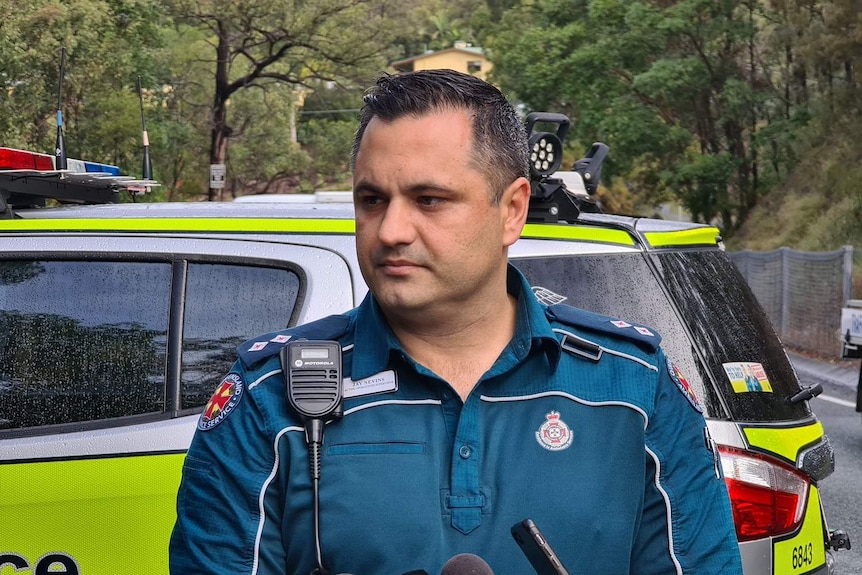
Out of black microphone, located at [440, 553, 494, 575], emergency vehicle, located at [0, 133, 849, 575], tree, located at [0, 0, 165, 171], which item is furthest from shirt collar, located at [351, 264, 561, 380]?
tree, located at [0, 0, 165, 171]

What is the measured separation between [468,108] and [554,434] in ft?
1.75

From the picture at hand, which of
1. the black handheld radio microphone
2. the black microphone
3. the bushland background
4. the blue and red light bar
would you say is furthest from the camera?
the bushland background

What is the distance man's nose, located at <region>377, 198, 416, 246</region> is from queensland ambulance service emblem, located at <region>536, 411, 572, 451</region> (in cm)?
35

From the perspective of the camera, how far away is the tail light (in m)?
3.21

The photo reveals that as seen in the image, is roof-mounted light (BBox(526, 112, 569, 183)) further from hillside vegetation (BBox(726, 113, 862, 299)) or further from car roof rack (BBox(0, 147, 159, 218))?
hillside vegetation (BBox(726, 113, 862, 299))

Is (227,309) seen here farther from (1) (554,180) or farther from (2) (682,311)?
(2) (682,311)

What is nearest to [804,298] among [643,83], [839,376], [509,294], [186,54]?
[839,376]

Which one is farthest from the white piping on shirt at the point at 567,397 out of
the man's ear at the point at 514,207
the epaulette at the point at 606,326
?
the man's ear at the point at 514,207

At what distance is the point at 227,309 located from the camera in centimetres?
344

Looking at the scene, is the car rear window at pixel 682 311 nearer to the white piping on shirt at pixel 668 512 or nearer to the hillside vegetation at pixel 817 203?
the white piping on shirt at pixel 668 512

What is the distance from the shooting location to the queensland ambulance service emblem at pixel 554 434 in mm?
1917

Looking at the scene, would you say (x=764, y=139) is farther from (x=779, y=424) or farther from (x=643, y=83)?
(x=779, y=424)

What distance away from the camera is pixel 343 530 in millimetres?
1864

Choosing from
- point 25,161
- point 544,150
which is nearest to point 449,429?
point 544,150
